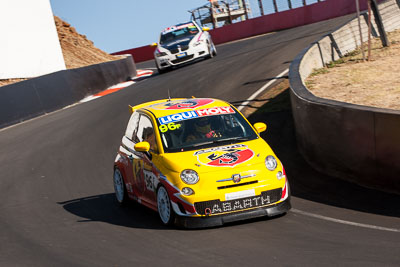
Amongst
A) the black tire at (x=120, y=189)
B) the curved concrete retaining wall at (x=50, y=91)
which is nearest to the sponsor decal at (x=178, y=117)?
the black tire at (x=120, y=189)

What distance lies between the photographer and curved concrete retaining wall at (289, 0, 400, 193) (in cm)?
960

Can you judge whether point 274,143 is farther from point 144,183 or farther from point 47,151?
point 47,151

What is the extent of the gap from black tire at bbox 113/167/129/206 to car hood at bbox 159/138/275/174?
187 centimetres

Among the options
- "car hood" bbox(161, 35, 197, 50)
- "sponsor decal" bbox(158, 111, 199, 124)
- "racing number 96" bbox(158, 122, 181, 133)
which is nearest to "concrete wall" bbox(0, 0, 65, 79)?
"car hood" bbox(161, 35, 197, 50)

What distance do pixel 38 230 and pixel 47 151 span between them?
23.5 feet

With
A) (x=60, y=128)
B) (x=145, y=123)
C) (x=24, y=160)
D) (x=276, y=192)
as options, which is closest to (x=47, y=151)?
(x=24, y=160)

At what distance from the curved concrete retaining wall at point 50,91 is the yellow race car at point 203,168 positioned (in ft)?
41.3

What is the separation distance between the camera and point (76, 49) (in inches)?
1592

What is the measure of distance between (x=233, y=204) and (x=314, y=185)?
2.61 metres

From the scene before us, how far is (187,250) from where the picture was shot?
770 centimetres

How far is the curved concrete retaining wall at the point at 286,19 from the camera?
126ft

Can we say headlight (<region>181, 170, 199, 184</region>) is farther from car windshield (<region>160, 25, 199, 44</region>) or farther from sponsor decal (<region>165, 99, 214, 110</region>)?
car windshield (<region>160, 25, 199, 44</region>)

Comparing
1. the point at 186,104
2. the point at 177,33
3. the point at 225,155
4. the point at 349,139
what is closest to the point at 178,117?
the point at 186,104

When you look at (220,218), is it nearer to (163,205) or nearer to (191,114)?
(163,205)
